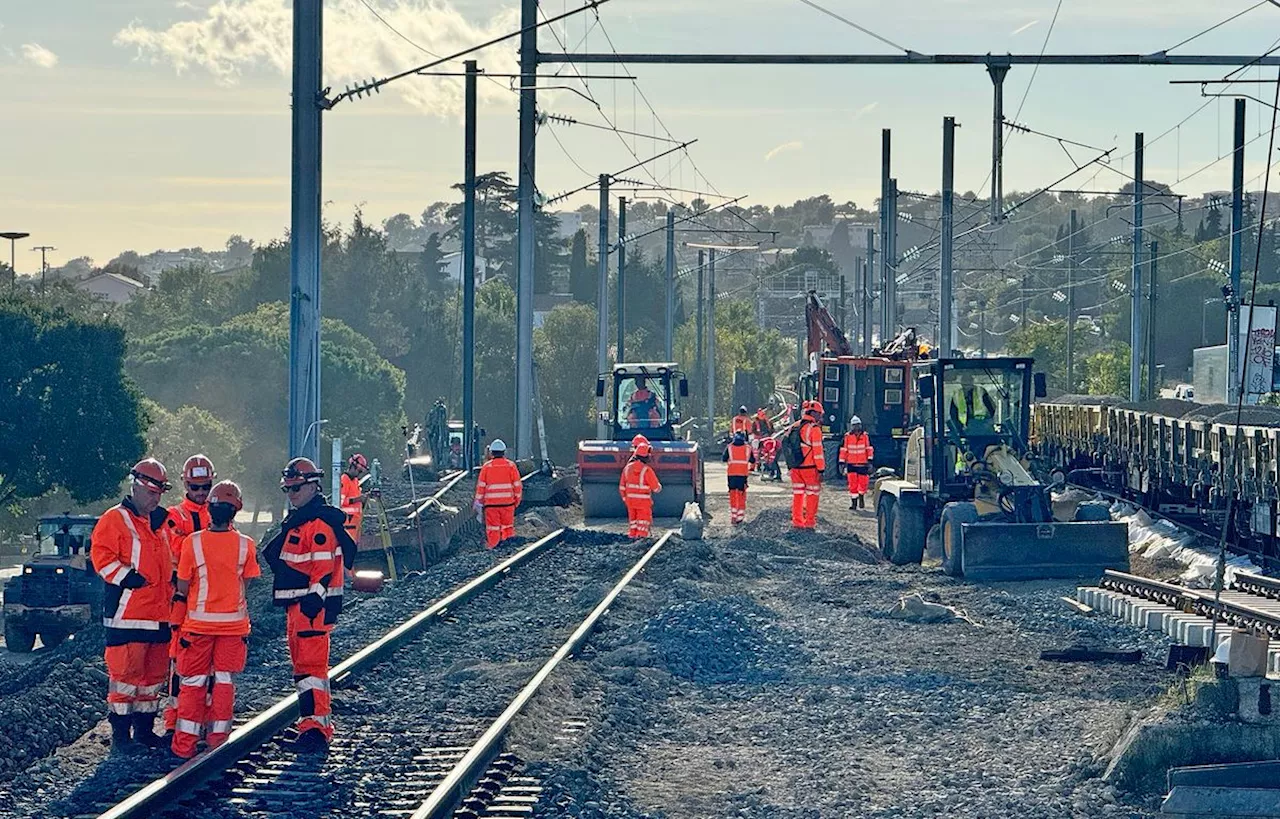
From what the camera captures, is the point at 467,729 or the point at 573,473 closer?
the point at 467,729

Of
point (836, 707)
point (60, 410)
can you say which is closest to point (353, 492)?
point (836, 707)

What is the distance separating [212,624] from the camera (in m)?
11.6

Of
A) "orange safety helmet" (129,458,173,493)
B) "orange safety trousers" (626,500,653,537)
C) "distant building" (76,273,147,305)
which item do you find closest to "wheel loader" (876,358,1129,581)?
"orange safety trousers" (626,500,653,537)

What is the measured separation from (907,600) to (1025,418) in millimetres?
5875

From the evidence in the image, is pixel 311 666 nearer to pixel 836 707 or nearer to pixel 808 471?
pixel 836 707

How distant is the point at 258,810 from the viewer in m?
10.5

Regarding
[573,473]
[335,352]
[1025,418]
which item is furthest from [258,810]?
[335,352]

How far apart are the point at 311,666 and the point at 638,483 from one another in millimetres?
16160

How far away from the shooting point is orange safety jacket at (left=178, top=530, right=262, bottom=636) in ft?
38.0

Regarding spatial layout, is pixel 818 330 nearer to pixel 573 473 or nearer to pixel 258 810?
pixel 573 473

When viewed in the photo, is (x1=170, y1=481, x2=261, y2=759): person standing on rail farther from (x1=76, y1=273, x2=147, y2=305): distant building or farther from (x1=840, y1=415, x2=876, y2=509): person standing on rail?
(x1=76, y1=273, x2=147, y2=305): distant building

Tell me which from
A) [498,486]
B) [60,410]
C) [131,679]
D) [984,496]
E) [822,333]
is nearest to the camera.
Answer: [131,679]

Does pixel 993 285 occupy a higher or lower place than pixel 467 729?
higher

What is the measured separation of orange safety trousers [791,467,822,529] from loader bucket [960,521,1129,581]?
7032 millimetres
